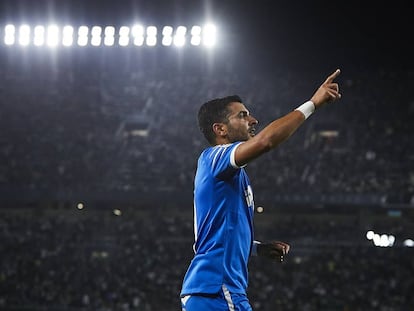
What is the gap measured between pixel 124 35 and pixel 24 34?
463 cm

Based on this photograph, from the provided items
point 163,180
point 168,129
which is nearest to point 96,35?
point 168,129

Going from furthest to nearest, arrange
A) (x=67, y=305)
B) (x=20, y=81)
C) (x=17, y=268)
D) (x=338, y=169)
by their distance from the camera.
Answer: (x=20, y=81), (x=338, y=169), (x=17, y=268), (x=67, y=305)

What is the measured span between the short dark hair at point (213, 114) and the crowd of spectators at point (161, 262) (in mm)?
21505

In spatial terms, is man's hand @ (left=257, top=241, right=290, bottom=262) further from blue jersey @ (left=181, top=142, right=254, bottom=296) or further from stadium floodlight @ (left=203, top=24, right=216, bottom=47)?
stadium floodlight @ (left=203, top=24, right=216, bottom=47)

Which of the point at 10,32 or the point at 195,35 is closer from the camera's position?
the point at 195,35

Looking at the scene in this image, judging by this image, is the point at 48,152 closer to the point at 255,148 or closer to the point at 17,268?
the point at 17,268

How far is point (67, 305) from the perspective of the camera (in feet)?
85.1

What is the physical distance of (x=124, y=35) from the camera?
31.4 m

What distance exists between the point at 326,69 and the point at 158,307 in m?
16.5

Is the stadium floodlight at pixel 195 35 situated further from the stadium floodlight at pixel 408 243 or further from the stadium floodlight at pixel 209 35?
the stadium floodlight at pixel 408 243

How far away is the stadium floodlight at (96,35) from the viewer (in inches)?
1238

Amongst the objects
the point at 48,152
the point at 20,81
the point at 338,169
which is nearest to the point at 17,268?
the point at 48,152

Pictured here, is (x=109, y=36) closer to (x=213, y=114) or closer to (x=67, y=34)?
(x=67, y=34)

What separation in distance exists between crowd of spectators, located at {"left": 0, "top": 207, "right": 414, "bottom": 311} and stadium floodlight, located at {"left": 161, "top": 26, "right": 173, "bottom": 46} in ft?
26.1
